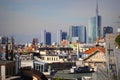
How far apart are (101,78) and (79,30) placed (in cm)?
13103

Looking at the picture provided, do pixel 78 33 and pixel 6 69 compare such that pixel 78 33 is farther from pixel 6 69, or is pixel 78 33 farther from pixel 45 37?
pixel 6 69

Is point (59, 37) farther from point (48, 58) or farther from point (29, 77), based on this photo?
point (29, 77)

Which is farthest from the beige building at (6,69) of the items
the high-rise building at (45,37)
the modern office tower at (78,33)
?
the modern office tower at (78,33)

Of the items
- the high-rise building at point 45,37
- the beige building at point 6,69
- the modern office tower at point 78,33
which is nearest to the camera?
the beige building at point 6,69

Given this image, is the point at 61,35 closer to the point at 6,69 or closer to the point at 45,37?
the point at 45,37

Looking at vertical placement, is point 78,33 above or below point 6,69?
above

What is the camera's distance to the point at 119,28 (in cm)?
1842

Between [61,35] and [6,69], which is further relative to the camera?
[61,35]

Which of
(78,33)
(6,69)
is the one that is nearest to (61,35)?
(78,33)

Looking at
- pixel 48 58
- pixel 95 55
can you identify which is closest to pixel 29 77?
pixel 95 55

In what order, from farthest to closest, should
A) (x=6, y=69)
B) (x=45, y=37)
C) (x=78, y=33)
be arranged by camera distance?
(x=78, y=33) → (x=45, y=37) → (x=6, y=69)

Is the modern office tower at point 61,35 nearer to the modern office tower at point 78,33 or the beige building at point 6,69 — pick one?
the modern office tower at point 78,33

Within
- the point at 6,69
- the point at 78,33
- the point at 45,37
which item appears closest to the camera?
the point at 6,69

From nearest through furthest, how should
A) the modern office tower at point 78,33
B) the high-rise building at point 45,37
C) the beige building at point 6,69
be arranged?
1. the beige building at point 6,69
2. the high-rise building at point 45,37
3. the modern office tower at point 78,33
